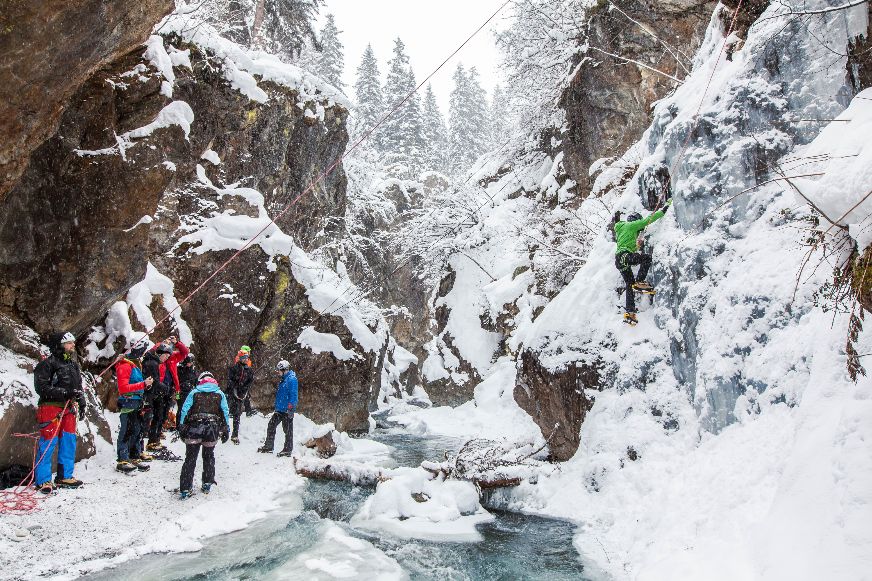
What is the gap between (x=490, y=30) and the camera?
18.5 m

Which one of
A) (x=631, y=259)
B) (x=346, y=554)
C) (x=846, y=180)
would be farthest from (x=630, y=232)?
(x=346, y=554)

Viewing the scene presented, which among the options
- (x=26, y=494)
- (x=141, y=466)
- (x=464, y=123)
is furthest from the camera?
(x=464, y=123)

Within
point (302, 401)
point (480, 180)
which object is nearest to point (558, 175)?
point (480, 180)

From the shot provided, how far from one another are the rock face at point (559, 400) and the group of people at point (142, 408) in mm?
5296

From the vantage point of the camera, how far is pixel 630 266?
846cm

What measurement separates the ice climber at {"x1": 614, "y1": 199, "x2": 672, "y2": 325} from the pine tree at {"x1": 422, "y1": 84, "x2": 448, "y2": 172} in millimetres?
38069

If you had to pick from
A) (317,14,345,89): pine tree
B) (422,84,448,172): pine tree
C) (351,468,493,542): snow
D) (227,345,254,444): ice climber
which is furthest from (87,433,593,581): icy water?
(422,84,448,172): pine tree

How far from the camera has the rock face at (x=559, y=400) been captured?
29.1 feet

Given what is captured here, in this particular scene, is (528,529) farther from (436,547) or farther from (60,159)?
(60,159)

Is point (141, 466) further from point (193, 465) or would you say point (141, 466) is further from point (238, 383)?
point (238, 383)

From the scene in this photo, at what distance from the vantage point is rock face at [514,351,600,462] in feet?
29.1

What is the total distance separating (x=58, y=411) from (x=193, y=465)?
1.89m

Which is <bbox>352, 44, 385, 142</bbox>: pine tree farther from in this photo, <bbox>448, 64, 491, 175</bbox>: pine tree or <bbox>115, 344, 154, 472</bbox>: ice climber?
<bbox>115, 344, 154, 472</bbox>: ice climber

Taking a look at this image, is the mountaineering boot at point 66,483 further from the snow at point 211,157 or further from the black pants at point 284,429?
the snow at point 211,157
